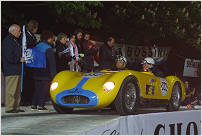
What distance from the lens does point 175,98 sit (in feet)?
35.6

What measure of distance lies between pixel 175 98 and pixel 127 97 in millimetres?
2700

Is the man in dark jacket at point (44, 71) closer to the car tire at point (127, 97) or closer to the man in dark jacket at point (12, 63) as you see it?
the man in dark jacket at point (12, 63)

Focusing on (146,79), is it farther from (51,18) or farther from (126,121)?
(51,18)

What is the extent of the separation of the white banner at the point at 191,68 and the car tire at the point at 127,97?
1038 centimetres

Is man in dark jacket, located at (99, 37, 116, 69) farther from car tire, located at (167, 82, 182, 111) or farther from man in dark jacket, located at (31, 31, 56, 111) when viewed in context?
car tire, located at (167, 82, 182, 111)

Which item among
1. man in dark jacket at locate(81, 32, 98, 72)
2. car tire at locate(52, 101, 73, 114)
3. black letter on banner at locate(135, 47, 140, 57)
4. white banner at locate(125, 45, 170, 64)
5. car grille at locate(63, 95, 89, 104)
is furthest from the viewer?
black letter on banner at locate(135, 47, 140, 57)

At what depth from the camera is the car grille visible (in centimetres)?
840

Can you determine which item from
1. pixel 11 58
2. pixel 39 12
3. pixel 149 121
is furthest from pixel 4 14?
pixel 149 121

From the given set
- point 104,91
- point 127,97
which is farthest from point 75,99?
point 127,97

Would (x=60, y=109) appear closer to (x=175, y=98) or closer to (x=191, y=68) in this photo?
(x=175, y=98)

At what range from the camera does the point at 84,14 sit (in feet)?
45.9

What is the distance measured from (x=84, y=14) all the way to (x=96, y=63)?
179cm

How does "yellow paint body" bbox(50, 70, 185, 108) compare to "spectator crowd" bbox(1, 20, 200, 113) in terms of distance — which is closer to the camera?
"yellow paint body" bbox(50, 70, 185, 108)

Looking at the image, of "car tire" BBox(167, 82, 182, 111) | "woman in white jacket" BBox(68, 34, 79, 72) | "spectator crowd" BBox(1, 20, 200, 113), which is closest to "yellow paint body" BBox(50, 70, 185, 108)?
"spectator crowd" BBox(1, 20, 200, 113)
